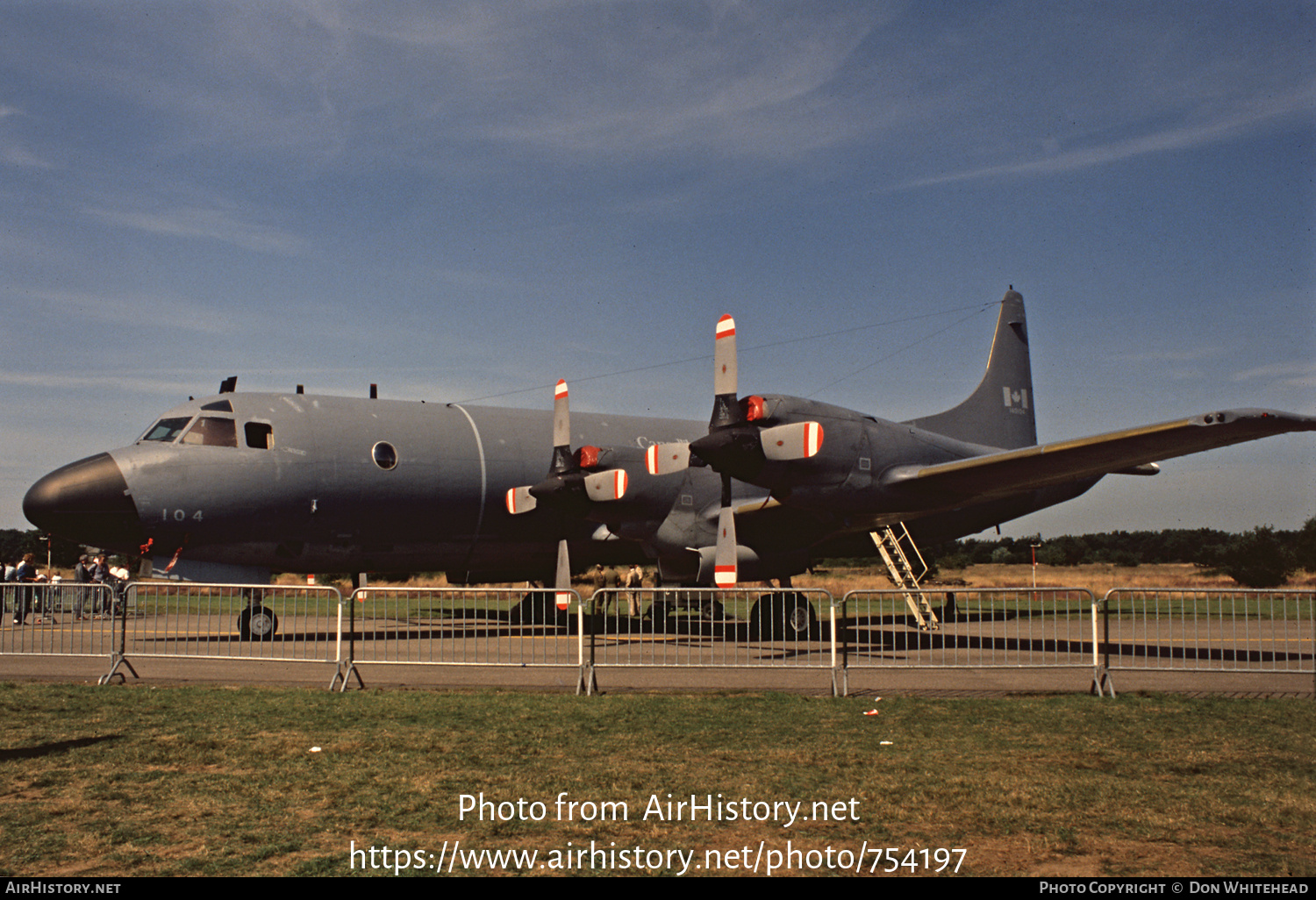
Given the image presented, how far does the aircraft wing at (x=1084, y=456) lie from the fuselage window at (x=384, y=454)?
8.45 metres

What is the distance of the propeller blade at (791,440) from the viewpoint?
14.1 metres

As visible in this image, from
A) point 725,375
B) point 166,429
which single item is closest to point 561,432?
point 725,375

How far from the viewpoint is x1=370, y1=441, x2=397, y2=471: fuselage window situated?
1688 centimetres

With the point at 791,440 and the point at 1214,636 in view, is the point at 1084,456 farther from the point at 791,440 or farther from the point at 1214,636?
the point at 791,440

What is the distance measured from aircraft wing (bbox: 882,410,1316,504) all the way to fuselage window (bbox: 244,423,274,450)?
398 inches

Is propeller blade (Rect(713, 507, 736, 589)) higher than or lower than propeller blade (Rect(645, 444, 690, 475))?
lower

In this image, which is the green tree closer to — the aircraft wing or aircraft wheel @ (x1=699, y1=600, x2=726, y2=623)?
the aircraft wing

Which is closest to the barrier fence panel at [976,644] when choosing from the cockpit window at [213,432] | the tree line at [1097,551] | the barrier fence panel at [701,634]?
the barrier fence panel at [701,634]

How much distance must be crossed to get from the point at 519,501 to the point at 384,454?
2.65 m

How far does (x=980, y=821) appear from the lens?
16.5 feet

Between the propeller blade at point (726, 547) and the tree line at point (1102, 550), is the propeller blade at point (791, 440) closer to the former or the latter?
the propeller blade at point (726, 547)

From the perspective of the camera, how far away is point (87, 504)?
14.3 meters

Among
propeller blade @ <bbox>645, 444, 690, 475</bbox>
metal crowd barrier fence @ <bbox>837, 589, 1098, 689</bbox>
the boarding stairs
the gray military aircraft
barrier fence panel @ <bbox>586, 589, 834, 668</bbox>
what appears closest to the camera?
metal crowd barrier fence @ <bbox>837, 589, 1098, 689</bbox>

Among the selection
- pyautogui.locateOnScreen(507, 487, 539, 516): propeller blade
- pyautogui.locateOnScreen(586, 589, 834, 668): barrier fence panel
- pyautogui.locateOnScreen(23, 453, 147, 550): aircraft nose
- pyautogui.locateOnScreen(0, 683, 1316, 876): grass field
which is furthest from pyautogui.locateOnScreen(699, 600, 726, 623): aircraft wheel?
pyautogui.locateOnScreen(23, 453, 147, 550): aircraft nose
